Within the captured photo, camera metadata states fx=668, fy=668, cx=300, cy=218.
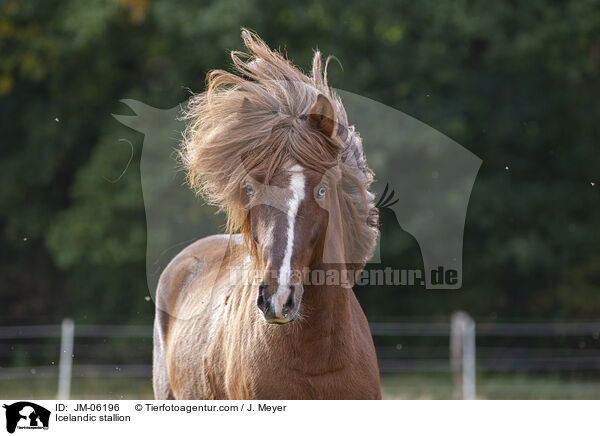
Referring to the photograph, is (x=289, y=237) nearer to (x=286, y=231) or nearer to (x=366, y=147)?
(x=286, y=231)

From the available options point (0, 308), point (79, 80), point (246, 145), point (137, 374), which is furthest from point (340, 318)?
point (0, 308)

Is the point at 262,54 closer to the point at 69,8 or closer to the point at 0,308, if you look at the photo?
the point at 69,8

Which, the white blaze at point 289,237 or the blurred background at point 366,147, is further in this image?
the blurred background at point 366,147

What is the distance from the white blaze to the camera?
8.30ft

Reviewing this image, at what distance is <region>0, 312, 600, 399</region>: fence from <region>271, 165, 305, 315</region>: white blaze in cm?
794

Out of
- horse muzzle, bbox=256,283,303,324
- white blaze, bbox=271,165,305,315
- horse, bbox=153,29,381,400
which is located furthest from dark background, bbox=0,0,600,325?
horse muzzle, bbox=256,283,303,324

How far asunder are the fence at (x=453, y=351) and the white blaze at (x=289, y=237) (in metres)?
7.94

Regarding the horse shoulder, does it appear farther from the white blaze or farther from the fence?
the fence

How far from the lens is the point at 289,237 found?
8.71ft

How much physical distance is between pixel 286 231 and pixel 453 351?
9.64 m

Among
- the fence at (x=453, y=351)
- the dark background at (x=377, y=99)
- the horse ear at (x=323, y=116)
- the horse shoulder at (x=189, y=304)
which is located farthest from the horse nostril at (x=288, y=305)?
the dark background at (x=377, y=99)

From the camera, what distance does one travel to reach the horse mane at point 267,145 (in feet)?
9.57
